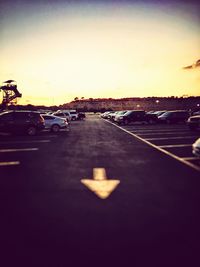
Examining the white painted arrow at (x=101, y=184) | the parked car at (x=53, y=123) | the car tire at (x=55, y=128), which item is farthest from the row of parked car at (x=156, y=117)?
the white painted arrow at (x=101, y=184)

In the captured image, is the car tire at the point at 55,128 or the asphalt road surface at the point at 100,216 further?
the car tire at the point at 55,128

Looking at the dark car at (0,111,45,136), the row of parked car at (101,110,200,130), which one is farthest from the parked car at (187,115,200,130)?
the dark car at (0,111,45,136)

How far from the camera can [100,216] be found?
5.39 meters

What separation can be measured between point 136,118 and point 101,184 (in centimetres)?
2767

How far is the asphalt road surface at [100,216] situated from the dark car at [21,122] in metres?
11.1

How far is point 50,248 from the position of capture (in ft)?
13.8

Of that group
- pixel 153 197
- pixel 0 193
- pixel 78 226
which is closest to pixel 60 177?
pixel 0 193

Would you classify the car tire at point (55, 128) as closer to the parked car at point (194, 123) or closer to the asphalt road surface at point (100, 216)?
the parked car at point (194, 123)

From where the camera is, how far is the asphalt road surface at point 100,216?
400cm

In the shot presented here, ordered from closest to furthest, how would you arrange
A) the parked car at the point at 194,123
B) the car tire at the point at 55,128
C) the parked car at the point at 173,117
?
the parked car at the point at 194,123 < the car tire at the point at 55,128 < the parked car at the point at 173,117

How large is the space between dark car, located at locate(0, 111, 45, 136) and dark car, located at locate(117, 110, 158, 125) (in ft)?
47.8

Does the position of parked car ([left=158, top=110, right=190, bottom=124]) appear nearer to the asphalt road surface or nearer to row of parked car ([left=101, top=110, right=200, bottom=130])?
row of parked car ([left=101, top=110, right=200, bottom=130])

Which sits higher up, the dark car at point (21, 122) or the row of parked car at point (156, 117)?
the dark car at point (21, 122)

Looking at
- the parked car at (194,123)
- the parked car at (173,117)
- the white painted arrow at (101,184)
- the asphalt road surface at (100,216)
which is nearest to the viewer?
the asphalt road surface at (100,216)
